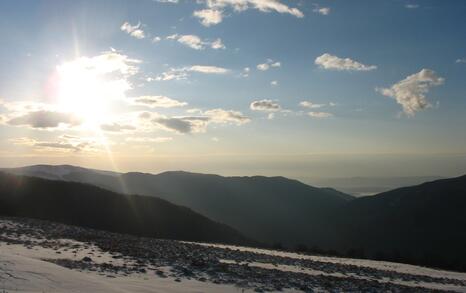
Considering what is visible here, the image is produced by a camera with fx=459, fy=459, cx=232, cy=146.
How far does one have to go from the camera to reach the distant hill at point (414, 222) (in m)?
138

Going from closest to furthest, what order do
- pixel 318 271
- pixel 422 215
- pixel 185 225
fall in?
pixel 318 271
pixel 185 225
pixel 422 215

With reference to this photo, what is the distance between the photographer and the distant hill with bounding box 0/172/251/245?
54.0m

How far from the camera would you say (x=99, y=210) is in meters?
60.0

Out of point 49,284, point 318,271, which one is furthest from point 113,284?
point 318,271

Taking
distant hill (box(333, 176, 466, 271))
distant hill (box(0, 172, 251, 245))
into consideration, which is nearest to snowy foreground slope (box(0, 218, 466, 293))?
distant hill (box(0, 172, 251, 245))

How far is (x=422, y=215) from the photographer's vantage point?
164375 mm

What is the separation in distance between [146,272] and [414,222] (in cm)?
15999

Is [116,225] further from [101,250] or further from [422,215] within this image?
[422,215]

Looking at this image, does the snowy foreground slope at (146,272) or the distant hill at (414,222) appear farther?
the distant hill at (414,222)

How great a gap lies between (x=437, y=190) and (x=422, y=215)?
2358 centimetres

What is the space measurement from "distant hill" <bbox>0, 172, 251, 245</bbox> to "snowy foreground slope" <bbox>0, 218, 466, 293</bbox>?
83.1 feet

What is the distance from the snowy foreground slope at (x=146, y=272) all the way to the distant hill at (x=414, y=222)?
4238 inches

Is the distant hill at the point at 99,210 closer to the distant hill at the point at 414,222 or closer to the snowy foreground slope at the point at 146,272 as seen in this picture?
the snowy foreground slope at the point at 146,272

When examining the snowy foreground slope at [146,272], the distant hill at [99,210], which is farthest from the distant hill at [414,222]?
the snowy foreground slope at [146,272]
